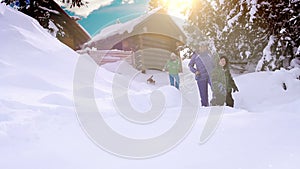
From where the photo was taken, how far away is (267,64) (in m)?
9.73

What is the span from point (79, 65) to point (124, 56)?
11158 mm

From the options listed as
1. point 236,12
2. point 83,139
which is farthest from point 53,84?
point 236,12

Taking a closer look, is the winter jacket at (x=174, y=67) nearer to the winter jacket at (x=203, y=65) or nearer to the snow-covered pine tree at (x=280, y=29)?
the snow-covered pine tree at (x=280, y=29)

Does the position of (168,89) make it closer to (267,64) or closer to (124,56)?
(267,64)

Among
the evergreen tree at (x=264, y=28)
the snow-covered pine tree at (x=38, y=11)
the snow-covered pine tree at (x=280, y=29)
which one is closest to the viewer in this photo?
the snow-covered pine tree at (x=280, y=29)

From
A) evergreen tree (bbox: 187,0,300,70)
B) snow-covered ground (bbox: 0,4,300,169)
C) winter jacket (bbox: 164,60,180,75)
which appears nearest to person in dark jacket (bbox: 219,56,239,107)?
snow-covered ground (bbox: 0,4,300,169)

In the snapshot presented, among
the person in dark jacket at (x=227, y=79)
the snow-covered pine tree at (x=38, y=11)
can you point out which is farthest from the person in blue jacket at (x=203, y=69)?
the snow-covered pine tree at (x=38, y=11)

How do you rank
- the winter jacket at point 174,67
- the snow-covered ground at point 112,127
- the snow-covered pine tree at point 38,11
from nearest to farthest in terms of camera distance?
the snow-covered ground at point 112,127 < the winter jacket at point 174,67 < the snow-covered pine tree at point 38,11

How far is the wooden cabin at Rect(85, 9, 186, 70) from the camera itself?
19.0m

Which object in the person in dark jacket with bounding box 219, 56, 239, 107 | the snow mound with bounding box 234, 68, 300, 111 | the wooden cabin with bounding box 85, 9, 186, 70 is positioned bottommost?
the wooden cabin with bounding box 85, 9, 186, 70

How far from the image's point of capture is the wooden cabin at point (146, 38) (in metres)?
19.0

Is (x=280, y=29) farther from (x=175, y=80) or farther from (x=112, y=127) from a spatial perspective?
(x=112, y=127)

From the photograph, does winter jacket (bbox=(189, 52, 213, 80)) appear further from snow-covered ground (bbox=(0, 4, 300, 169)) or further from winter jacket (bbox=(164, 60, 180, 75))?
winter jacket (bbox=(164, 60, 180, 75))

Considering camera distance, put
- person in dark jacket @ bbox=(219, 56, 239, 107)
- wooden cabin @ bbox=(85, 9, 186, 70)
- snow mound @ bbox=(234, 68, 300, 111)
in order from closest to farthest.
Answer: person in dark jacket @ bbox=(219, 56, 239, 107) < snow mound @ bbox=(234, 68, 300, 111) < wooden cabin @ bbox=(85, 9, 186, 70)
